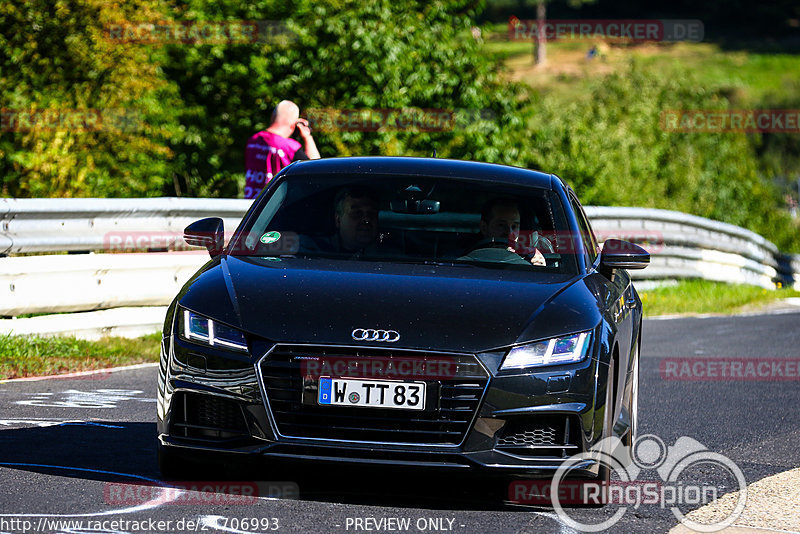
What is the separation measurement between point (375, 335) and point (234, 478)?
103cm

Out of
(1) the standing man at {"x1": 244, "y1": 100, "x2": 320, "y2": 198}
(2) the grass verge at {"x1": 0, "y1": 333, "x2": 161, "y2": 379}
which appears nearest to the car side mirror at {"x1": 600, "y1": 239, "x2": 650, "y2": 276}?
(2) the grass verge at {"x1": 0, "y1": 333, "x2": 161, "y2": 379}

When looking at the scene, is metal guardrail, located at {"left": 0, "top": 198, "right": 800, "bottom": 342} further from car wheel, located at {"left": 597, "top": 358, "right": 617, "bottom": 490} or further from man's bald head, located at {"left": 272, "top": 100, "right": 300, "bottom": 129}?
car wheel, located at {"left": 597, "top": 358, "right": 617, "bottom": 490}

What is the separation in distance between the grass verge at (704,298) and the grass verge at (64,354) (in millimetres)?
7716

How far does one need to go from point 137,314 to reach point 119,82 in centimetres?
748

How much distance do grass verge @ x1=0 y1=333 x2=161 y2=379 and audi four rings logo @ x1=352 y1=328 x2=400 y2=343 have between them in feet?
14.4

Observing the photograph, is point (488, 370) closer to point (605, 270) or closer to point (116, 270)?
point (605, 270)

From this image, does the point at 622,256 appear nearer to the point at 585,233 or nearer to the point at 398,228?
the point at 585,233

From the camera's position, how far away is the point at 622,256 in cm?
639

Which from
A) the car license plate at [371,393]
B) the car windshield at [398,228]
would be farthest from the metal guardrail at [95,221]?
the car license plate at [371,393]

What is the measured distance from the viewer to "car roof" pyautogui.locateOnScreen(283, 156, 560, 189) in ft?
22.0

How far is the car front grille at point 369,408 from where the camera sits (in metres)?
5.04

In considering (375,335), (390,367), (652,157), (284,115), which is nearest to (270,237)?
(375,335)

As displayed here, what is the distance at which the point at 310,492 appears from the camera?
5.48 meters

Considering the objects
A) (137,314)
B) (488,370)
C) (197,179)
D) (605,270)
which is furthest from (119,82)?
(488,370)
